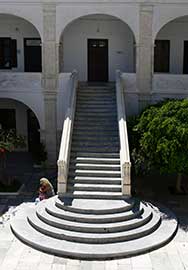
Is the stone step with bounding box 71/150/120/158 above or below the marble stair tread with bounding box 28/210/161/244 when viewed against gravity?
above

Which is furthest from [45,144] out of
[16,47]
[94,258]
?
[94,258]

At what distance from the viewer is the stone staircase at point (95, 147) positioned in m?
17.6

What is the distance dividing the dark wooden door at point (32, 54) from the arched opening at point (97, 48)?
1.41 m

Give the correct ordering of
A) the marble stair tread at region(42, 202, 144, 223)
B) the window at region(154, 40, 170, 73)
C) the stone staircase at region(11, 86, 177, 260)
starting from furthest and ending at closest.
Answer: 1. the window at region(154, 40, 170, 73)
2. the marble stair tread at region(42, 202, 144, 223)
3. the stone staircase at region(11, 86, 177, 260)

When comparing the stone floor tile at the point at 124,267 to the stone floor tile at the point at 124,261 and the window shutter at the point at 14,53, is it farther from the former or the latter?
the window shutter at the point at 14,53

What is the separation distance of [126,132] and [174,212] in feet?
12.5

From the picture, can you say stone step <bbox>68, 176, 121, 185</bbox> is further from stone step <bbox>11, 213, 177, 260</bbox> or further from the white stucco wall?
the white stucco wall

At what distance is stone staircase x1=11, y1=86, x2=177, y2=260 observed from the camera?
1471 cm

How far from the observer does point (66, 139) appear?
18.7m

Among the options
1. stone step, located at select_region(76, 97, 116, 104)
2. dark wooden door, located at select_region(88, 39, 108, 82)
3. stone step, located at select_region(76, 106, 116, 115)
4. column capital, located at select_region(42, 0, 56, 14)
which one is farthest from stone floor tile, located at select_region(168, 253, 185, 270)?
dark wooden door, located at select_region(88, 39, 108, 82)

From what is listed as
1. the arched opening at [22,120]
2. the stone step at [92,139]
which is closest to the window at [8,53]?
the arched opening at [22,120]

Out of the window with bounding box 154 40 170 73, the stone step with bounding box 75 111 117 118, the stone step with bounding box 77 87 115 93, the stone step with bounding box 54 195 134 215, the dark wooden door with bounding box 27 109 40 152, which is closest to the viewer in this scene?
the stone step with bounding box 54 195 134 215

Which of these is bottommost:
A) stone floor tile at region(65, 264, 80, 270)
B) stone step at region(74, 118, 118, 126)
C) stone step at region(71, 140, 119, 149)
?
stone floor tile at region(65, 264, 80, 270)

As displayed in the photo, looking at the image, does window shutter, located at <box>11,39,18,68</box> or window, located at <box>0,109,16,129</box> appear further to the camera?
window, located at <box>0,109,16,129</box>
